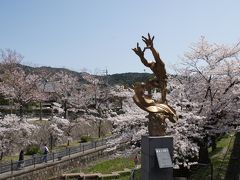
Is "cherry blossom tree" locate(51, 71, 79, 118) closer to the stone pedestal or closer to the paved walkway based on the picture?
the paved walkway

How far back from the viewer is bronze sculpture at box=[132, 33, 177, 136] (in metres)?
10.9

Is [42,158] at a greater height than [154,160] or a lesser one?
lesser

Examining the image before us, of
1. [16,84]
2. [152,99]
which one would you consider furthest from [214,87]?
[16,84]

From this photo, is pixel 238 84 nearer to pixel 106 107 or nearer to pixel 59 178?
pixel 59 178

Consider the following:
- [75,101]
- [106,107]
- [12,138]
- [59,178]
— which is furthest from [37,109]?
[59,178]

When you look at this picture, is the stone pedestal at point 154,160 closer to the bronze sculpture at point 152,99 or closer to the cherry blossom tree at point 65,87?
the bronze sculpture at point 152,99

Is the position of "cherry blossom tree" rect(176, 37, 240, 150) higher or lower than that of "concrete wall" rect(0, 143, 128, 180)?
higher

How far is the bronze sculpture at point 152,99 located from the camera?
1094 cm

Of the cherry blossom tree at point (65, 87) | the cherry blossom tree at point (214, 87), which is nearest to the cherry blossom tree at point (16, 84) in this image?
the cherry blossom tree at point (65, 87)

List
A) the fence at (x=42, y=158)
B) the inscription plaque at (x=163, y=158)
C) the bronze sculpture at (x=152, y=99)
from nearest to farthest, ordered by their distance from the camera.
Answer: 1. the inscription plaque at (x=163, y=158)
2. the bronze sculpture at (x=152, y=99)
3. the fence at (x=42, y=158)

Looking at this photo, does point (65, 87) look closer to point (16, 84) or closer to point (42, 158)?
point (16, 84)

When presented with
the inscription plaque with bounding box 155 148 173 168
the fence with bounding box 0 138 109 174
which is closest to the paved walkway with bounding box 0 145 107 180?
the fence with bounding box 0 138 109 174

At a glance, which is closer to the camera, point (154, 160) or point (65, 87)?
point (154, 160)

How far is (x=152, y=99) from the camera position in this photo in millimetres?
11492
